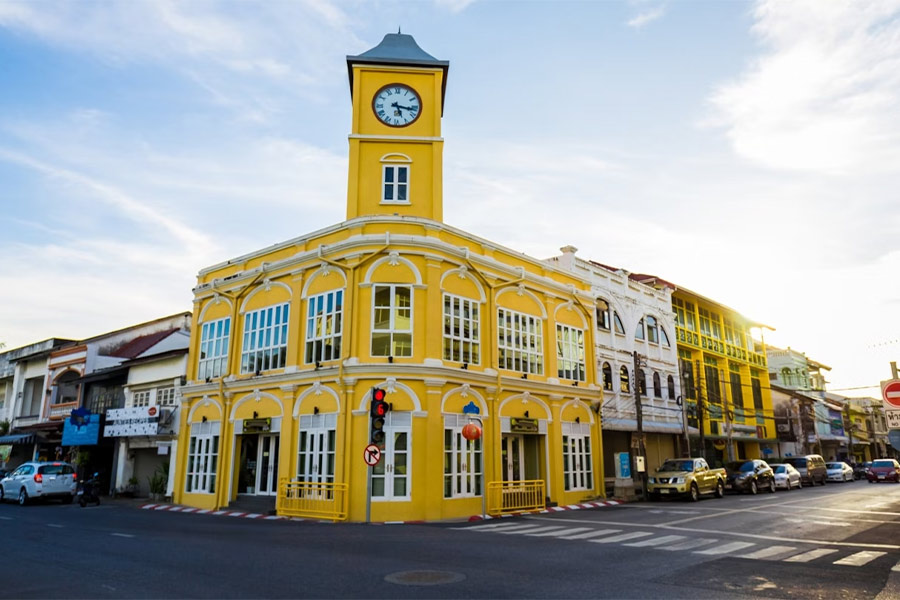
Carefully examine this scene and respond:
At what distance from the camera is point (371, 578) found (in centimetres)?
896

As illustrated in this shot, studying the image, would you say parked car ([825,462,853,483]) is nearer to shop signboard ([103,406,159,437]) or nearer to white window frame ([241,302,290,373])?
white window frame ([241,302,290,373])

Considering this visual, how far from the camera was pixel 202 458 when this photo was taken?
2464cm

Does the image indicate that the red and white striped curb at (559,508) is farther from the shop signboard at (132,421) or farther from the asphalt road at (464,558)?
the shop signboard at (132,421)

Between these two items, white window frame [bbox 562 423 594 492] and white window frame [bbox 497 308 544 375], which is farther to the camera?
white window frame [bbox 562 423 594 492]

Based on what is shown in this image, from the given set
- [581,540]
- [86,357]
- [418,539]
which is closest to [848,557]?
[581,540]

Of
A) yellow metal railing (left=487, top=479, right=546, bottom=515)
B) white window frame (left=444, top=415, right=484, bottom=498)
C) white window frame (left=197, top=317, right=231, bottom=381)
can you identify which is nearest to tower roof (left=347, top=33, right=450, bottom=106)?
white window frame (left=197, top=317, right=231, bottom=381)

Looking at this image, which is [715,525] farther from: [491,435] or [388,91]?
[388,91]

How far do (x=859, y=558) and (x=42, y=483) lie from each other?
95.9 ft

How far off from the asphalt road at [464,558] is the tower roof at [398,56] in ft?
Answer: 55.6

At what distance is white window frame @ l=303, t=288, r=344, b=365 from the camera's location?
2112 centimetres

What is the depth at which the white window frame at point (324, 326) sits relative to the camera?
2112 centimetres

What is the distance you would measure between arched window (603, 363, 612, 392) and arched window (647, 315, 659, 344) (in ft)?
17.1

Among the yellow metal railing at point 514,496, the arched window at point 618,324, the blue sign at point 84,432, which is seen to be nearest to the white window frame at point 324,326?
the yellow metal railing at point 514,496

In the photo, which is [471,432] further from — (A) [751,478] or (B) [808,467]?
(B) [808,467]
